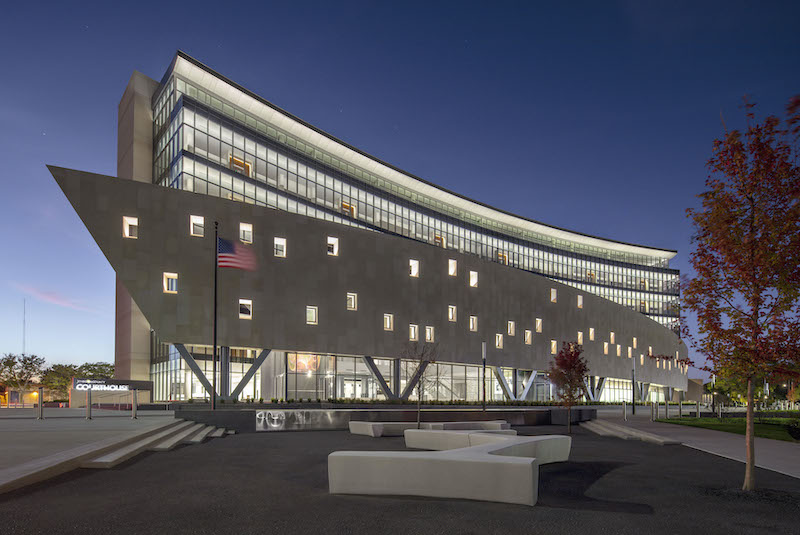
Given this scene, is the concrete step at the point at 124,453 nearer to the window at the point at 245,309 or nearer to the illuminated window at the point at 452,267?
the window at the point at 245,309

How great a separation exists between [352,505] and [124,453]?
7706 millimetres

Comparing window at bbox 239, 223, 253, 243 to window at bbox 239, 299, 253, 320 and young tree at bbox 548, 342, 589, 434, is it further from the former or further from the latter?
young tree at bbox 548, 342, 589, 434

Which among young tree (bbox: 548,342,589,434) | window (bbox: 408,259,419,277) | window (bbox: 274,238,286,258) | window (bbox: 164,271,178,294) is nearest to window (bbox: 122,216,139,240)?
window (bbox: 164,271,178,294)

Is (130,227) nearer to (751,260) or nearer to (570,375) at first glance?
(570,375)

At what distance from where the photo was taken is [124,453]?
561 inches

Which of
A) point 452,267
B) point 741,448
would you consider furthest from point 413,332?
point 741,448

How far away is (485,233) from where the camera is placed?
85.6m

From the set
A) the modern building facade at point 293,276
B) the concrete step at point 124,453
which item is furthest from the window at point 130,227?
the concrete step at point 124,453

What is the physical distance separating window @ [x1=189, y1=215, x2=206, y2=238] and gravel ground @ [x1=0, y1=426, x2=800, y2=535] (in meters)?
23.7

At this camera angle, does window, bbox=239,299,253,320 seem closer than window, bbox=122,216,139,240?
No

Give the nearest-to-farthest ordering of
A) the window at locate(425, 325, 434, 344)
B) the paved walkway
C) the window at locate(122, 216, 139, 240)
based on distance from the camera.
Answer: the paved walkway → the window at locate(122, 216, 139, 240) → the window at locate(425, 325, 434, 344)

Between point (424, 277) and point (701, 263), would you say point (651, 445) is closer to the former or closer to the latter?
point (701, 263)

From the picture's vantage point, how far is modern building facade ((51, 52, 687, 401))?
35.3 meters

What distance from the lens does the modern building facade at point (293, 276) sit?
35.3 metres
